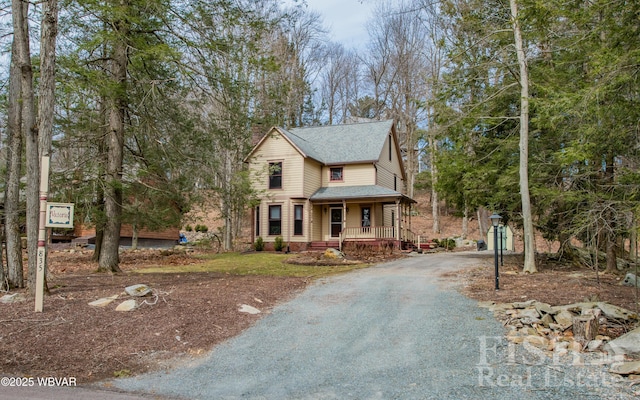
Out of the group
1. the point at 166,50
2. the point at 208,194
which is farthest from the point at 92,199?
the point at 166,50

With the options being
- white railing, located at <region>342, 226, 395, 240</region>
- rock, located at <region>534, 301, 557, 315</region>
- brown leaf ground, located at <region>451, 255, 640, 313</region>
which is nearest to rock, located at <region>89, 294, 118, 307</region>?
brown leaf ground, located at <region>451, 255, 640, 313</region>

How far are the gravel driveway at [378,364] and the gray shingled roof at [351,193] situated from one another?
43.0 feet

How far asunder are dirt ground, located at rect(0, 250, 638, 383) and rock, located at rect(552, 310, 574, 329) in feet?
2.80

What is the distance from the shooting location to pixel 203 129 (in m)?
12.4

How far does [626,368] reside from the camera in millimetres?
4387

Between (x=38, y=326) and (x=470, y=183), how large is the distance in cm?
1301

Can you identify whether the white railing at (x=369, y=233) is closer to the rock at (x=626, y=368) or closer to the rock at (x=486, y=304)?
the rock at (x=486, y=304)

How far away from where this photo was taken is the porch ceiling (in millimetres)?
20594

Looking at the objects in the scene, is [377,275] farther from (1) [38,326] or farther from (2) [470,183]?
(1) [38,326]

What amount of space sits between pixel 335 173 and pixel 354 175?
129 cm

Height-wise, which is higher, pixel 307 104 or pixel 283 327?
pixel 307 104

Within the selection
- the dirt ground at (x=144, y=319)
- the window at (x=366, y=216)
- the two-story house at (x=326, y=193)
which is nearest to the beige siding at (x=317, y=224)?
the two-story house at (x=326, y=193)

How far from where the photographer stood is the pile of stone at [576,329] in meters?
4.76

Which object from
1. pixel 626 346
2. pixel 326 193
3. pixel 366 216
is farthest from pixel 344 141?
pixel 626 346
